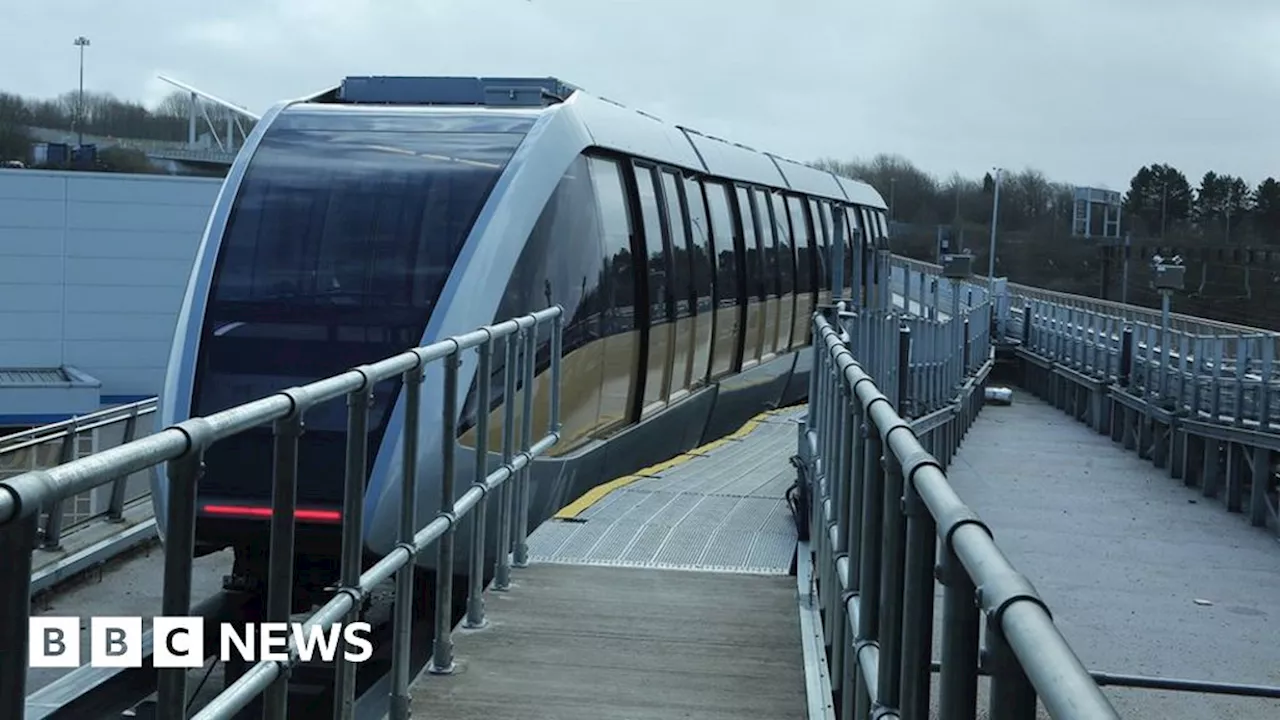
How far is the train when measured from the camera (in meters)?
8.49

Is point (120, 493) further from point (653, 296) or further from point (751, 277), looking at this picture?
point (751, 277)

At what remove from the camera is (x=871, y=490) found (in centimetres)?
432

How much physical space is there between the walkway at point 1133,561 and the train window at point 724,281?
3602 millimetres

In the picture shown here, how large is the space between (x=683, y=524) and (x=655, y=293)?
4.23 meters

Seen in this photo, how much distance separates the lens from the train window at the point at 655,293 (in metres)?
13.3

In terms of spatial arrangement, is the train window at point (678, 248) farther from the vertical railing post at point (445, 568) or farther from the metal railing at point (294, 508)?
the vertical railing post at point (445, 568)

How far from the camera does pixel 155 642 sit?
10.6ft

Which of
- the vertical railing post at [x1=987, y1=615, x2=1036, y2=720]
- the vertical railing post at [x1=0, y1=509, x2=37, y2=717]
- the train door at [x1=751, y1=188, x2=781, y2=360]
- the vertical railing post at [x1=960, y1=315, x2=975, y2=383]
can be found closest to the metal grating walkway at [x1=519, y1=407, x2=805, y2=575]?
the vertical railing post at [x1=0, y1=509, x2=37, y2=717]

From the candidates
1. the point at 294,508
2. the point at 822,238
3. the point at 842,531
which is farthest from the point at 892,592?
the point at 822,238

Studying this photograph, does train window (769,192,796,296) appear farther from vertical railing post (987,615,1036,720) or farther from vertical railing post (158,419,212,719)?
vertical railing post (987,615,1036,720)

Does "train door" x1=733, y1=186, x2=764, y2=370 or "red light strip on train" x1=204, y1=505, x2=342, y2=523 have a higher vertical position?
"train door" x1=733, y1=186, x2=764, y2=370

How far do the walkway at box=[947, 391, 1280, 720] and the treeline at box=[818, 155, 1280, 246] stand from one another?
5259 centimetres

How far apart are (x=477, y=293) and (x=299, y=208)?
4.13 ft

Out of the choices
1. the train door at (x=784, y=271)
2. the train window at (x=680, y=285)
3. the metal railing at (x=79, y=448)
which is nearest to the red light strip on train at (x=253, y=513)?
the metal railing at (x=79, y=448)
